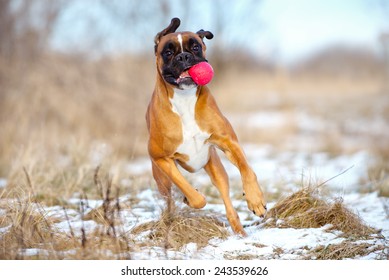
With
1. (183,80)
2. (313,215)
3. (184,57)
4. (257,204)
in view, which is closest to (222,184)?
(257,204)

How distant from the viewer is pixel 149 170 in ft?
29.7

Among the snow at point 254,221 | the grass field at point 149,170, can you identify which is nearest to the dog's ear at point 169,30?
the grass field at point 149,170

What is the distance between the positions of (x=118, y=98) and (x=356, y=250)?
8.85m

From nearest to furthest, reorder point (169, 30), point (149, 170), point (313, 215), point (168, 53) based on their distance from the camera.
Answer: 1. point (168, 53)
2. point (313, 215)
3. point (169, 30)
4. point (149, 170)

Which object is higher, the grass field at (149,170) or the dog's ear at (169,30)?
the dog's ear at (169,30)

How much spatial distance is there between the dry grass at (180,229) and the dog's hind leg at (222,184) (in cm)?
10

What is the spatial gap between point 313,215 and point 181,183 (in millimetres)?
1086

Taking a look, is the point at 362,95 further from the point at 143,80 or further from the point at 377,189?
the point at 377,189

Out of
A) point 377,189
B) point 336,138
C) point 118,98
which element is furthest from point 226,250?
point 118,98

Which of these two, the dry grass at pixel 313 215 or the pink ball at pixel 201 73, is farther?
the dry grass at pixel 313 215

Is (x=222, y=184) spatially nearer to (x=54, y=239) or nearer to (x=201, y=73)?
(x=201, y=73)

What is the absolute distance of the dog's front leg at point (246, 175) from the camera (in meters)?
4.20

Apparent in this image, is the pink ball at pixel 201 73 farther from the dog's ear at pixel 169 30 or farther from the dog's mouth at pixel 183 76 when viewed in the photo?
the dog's ear at pixel 169 30

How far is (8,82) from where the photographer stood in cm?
1131
